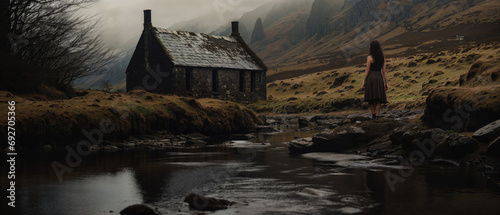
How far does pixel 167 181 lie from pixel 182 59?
2991 centimetres

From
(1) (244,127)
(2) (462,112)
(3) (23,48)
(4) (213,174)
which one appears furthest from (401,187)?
(1) (244,127)

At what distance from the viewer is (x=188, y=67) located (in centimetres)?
3975

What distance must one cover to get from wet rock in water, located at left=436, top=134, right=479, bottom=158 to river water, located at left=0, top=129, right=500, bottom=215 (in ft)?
3.69

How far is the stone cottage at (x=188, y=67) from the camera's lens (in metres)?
39.1

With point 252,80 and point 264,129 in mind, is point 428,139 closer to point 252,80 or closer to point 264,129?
point 264,129

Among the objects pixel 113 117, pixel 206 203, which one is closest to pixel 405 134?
pixel 206 203

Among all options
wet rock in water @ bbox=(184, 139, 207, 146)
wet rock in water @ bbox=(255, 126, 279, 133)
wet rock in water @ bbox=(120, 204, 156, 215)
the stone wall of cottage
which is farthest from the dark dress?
the stone wall of cottage

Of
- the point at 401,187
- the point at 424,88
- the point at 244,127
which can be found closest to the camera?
the point at 401,187

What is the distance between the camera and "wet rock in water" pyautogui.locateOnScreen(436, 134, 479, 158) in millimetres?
11664

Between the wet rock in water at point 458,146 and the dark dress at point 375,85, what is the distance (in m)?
3.63

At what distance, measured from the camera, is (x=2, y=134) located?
1395cm

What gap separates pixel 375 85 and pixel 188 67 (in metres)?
26.2

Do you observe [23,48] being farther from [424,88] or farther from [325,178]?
[424,88]

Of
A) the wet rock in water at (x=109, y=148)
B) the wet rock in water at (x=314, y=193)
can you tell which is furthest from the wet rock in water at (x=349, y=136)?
the wet rock in water at (x=314, y=193)
